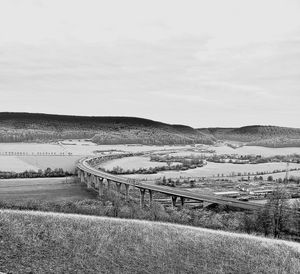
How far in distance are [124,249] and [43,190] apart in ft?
178

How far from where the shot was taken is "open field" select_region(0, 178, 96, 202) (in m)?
63.7

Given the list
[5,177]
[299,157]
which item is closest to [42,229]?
[5,177]

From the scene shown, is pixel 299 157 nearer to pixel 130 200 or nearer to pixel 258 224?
pixel 130 200

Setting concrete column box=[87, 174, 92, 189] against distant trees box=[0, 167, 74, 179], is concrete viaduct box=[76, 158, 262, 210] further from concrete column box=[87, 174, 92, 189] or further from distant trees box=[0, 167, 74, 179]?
distant trees box=[0, 167, 74, 179]

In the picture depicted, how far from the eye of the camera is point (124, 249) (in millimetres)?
20375

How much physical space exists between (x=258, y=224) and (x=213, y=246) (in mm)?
16047

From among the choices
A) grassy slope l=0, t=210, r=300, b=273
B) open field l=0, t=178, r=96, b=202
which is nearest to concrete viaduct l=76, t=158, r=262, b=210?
open field l=0, t=178, r=96, b=202

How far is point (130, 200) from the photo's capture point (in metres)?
64.6

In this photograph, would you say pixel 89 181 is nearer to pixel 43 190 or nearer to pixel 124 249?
pixel 43 190

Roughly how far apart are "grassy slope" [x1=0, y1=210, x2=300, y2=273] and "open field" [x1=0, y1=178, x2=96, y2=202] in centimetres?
3884

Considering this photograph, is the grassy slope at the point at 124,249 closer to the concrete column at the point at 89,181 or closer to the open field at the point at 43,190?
the open field at the point at 43,190

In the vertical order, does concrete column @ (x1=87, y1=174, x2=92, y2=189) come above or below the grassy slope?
below

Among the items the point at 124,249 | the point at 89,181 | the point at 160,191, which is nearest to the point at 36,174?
the point at 89,181

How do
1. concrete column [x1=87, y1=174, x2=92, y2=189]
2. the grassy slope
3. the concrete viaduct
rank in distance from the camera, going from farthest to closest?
1. concrete column [x1=87, y1=174, x2=92, y2=189]
2. the concrete viaduct
3. the grassy slope
